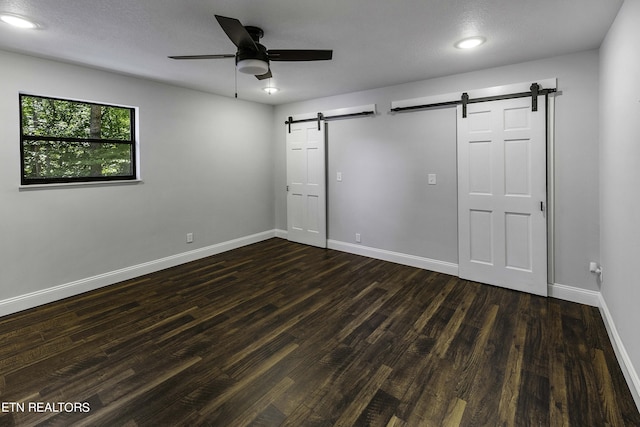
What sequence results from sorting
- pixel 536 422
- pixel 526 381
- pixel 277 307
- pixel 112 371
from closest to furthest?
pixel 536 422 < pixel 526 381 < pixel 112 371 < pixel 277 307

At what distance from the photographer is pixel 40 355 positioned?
7.57ft

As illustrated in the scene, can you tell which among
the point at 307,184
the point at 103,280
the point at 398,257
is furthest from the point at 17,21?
the point at 398,257

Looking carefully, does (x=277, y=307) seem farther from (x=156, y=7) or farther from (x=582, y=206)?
(x=582, y=206)

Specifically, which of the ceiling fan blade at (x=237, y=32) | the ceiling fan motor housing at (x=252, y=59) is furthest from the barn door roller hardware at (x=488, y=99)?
the ceiling fan blade at (x=237, y=32)

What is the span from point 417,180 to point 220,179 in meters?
2.96

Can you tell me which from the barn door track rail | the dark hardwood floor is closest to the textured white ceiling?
the barn door track rail

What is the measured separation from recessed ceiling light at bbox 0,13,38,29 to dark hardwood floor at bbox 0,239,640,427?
96.1 inches

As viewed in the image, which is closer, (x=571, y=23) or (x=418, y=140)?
(x=571, y=23)

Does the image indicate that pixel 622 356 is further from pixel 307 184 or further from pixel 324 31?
pixel 307 184

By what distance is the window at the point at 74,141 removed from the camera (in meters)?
3.13

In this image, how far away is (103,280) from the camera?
12.0 feet

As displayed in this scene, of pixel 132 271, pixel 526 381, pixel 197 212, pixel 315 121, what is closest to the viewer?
pixel 526 381

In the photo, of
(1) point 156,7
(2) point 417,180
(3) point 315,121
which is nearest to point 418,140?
(2) point 417,180

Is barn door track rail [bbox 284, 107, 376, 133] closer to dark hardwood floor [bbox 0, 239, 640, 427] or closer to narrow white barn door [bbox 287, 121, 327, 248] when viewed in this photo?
narrow white barn door [bbox 287, 121, 327, 248]
